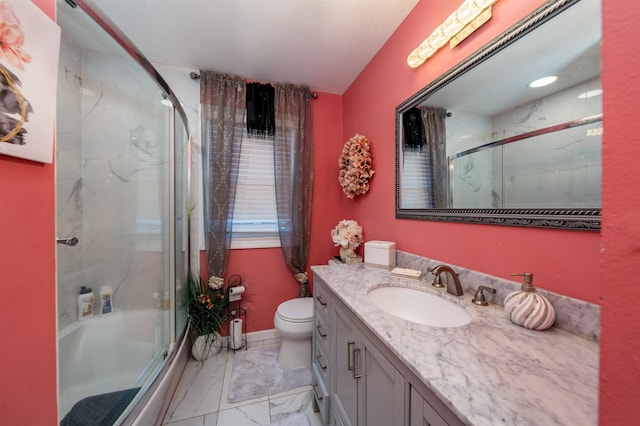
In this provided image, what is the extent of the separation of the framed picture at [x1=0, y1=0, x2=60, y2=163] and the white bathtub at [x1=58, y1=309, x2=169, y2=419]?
860 mm

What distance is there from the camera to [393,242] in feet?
4.79

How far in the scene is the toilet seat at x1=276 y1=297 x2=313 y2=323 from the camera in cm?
157

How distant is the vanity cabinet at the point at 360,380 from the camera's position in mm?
535

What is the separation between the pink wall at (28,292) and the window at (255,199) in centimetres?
137

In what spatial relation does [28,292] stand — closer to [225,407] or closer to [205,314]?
Answer: [225,407]

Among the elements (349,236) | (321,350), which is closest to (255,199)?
(349,236)

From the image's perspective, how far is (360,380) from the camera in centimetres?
81

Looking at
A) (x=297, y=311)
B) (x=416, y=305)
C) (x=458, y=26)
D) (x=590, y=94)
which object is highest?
(x=458, y=26)

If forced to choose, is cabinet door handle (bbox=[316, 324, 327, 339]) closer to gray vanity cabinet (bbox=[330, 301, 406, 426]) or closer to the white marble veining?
gray vanity cabinet (bbox=[330, 301, 406, 426])

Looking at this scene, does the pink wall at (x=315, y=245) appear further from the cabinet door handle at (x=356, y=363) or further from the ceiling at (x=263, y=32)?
the cabinet door handle at (x=356, y=363)

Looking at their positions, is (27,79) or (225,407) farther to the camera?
(225,407)

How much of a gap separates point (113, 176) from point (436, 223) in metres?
1.95

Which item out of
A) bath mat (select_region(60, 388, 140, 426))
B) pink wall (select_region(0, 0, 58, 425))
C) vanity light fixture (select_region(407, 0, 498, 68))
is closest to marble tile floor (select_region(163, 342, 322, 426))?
bath mat (select_region(60, 388, 140, 426))

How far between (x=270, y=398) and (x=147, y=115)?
202 cm
